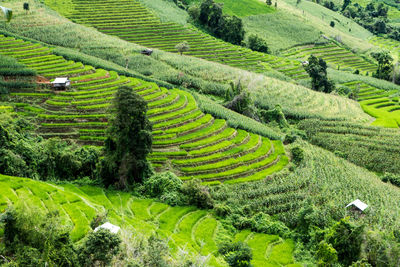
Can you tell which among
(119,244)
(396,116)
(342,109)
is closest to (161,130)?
(119,244)

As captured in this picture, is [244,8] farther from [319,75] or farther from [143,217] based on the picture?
[143,217]

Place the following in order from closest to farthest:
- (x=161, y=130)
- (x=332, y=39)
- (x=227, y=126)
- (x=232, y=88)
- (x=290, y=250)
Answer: (x=290, y=250) → (x=161, y=130) → (x=227, y=126) → (x=232, y=88) → (x=332, y=39)

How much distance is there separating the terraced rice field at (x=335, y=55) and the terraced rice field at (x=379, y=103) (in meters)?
18.3

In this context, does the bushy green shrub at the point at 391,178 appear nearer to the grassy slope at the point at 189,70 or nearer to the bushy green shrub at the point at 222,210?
the grassy slope at the point at 189,70

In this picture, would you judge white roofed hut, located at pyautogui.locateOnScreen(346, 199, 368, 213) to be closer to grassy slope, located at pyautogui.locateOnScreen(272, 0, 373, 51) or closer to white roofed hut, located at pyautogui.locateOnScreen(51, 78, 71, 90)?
white roofed hut, located at pyautogui.locateOnScreen(51, 78, 71, 90)

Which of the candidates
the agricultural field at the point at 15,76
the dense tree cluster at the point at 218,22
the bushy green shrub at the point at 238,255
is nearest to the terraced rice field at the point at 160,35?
the dense tree cluster at the point at 218,22

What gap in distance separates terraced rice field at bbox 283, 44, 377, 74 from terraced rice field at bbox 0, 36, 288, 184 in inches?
2371

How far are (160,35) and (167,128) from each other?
4928 cm

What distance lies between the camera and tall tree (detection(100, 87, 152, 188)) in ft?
125

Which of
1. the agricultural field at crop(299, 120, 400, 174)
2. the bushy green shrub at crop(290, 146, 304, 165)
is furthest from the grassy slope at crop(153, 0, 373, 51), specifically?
the bushy green shrub at crop(290, 146, 304, 165)

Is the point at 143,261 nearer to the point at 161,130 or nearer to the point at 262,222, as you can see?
the point at 262,222

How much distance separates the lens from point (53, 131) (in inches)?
1820

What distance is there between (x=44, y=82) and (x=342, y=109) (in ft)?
169

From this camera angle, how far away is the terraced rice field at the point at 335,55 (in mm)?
108312
